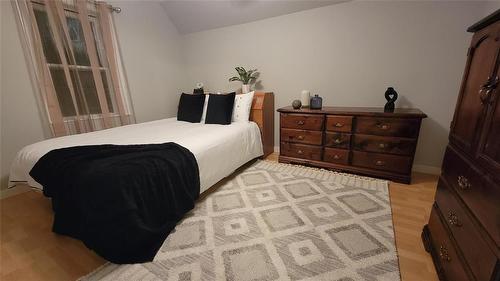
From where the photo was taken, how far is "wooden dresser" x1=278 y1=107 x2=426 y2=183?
2.07 meters

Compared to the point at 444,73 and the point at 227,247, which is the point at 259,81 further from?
the point at 227,247

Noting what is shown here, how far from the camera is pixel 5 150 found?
2072 millimetres

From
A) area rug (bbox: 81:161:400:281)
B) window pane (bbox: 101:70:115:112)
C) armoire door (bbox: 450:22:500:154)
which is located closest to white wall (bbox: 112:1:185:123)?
window pane (bbox: 101:70:115:112)

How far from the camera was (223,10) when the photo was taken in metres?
2.97

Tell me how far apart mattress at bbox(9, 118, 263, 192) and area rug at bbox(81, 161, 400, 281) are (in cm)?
29

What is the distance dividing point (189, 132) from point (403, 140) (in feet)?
7.00

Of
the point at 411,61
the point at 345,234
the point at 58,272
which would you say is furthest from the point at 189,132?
the point at 411,61

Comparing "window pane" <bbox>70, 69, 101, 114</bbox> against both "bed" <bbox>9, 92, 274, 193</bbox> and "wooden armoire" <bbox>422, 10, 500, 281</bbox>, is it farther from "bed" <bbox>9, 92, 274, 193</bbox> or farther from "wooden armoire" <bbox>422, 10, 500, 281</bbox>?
"wooden armoire" <bbox>422, 10, 500, 281</bbox>

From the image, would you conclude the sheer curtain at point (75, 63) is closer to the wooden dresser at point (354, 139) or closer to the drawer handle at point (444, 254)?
the wooden dresser at point (354, 139)

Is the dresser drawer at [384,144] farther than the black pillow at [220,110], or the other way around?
the black pillow at [220,110]

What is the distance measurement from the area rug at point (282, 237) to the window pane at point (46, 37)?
224cm

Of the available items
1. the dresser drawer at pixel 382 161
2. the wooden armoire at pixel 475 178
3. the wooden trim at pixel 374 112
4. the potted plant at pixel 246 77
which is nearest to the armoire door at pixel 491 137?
the wooden armoire at pixel 475 178

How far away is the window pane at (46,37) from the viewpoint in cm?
217

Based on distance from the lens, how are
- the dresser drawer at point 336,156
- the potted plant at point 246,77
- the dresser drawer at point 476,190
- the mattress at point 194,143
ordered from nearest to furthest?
1. the dresser drawer at point 476,190
2. the mattress at point 194,143
3. the dresser drawer at point 336,156
4. the potted plant at point 246,77
